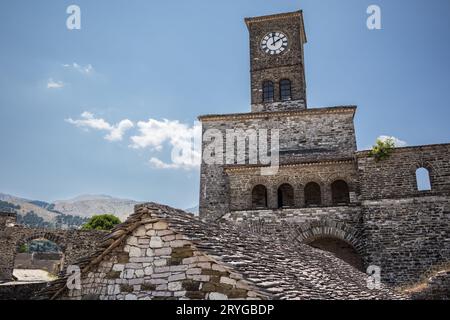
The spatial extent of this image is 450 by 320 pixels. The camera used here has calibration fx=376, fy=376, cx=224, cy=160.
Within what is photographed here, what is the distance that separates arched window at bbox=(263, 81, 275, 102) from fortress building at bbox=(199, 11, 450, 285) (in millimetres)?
73

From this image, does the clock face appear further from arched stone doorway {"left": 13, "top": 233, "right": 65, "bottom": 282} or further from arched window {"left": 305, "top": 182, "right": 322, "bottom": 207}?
arched stone doorway {"left": 13, "top": 233, "right": 65, "bottom": 282}

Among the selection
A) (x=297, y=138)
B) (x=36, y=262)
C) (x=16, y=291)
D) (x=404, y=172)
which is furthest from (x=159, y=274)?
(x=36, y=262)

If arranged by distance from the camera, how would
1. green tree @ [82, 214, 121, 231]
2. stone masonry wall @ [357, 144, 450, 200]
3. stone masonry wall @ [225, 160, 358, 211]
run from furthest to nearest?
green tree @ [82, 214, 121, 231]
stone masonry wall @ [225, 160, 358, 211]
stone masonry wall @ [357, 144, 450, 200]

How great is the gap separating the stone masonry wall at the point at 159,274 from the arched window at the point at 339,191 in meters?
16.9

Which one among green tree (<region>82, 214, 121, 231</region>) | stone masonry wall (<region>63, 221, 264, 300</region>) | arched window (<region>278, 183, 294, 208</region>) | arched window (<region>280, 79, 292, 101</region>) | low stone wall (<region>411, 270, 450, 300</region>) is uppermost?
arched window (<region>280, 79, 292, 101</region>)

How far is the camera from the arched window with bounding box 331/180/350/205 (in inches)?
835

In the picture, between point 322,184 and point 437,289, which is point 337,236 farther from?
point 437,289

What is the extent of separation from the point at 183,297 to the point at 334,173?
16.0 m

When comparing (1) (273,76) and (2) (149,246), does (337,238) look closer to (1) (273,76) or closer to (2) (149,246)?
(1) (273,76)

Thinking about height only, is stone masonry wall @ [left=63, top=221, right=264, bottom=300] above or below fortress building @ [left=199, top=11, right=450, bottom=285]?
below

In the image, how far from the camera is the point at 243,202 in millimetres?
21016

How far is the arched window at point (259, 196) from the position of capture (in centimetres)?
2197

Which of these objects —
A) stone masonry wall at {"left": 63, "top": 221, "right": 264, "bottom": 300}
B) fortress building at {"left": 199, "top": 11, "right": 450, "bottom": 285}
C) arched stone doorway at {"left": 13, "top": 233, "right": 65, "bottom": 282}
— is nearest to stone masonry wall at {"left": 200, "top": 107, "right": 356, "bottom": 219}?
fortress building at {"left": 199, "top": 11, "right": 450, "bottom": 285}
